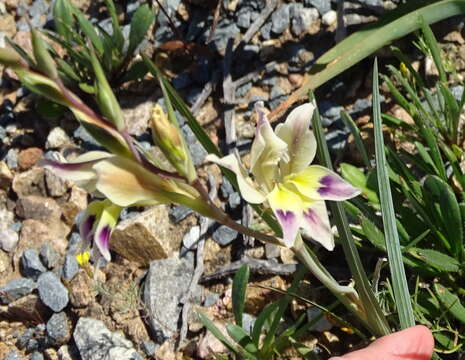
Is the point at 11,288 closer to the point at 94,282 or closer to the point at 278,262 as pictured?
the point at 94,282

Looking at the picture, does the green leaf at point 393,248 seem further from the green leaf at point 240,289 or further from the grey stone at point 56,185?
the grey stone at point 56,185

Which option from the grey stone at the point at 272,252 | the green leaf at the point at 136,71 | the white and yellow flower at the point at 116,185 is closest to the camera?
the white and yellow flower at the point at 116,185

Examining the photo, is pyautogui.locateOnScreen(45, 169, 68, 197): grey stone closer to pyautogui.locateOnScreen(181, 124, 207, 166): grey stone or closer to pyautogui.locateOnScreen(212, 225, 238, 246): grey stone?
pyautogui.locateOnScreen(181, 124, 207, 166): grey stone

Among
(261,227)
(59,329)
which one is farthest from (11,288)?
(261,227)

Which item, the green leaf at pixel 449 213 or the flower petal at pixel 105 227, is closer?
the flower petal at pixel 105 227

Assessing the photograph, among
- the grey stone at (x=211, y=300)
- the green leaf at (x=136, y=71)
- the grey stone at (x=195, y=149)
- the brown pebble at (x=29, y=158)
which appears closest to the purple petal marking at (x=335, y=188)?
the grey stone at (x=211, y=300)

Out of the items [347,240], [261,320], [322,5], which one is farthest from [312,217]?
[322,5]
